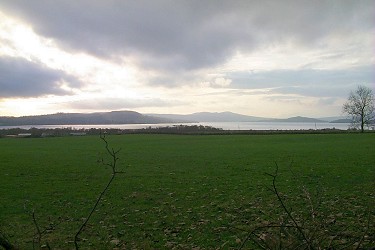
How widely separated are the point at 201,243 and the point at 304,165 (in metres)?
14.0

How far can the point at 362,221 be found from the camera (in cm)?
802

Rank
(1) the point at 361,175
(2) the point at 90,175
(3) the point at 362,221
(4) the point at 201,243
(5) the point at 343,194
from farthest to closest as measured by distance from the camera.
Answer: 1. (2) the point at 90,175
2. (1) the point at 361,175
3. (5) the point at 343,194
4. (3) the point at 362,221
5. (4) the point at 201,243

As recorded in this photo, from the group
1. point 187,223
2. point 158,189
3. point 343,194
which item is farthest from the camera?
point 158,189

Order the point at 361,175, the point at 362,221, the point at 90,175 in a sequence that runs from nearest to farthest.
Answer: the point at 362,221
the point at 361,175
the point at 90,175

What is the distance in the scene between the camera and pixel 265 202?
1070 centimetres

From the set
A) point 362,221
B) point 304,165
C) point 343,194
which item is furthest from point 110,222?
point 304,165

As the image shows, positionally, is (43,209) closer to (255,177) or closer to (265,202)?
(265,202)

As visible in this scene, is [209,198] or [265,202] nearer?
[265,202]

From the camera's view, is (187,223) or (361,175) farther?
(361,175)

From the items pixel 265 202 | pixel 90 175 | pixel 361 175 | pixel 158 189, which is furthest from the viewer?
pixel 90 175

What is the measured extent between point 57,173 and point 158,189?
878 cm

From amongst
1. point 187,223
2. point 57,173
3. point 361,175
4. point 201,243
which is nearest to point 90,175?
point 57,173

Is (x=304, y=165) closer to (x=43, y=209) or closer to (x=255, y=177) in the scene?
(x=255, y=177)

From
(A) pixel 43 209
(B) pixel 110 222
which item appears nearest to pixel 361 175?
(B) pixel 110 222
